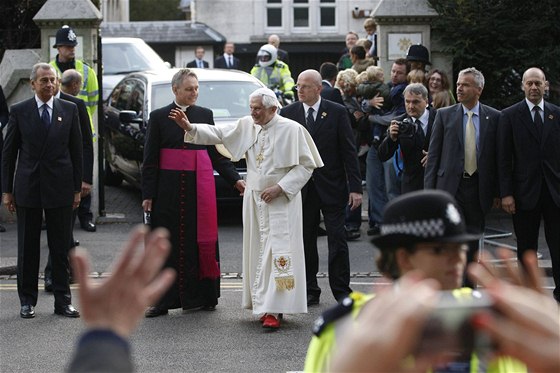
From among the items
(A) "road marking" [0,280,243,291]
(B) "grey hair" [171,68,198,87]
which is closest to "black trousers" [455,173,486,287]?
(B) "grey hair" [171,68,198,87]

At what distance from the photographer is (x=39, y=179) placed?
34.8 feet

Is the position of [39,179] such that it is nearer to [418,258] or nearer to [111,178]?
[418,258]

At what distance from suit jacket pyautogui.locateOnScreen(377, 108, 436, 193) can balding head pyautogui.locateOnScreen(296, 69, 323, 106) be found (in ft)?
2.77

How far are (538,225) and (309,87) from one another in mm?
2301

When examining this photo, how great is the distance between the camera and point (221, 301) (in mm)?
11352

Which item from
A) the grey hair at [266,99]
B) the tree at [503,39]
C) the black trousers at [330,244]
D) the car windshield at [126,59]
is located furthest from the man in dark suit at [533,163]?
the car windshield at [126,59]

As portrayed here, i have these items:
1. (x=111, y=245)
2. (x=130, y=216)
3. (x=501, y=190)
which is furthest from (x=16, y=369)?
(x=130, y=216)

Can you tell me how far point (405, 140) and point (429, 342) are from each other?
871cm

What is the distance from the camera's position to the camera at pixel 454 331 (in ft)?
8.71

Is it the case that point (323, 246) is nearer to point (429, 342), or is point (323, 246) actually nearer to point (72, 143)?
point (72, 143)

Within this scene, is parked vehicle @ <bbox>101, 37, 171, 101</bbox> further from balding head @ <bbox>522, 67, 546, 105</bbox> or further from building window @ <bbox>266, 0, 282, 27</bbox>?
building window @ <bbox>266, 0, 282, 27</bbox>

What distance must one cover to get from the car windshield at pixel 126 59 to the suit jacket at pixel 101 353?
20160 millimetres

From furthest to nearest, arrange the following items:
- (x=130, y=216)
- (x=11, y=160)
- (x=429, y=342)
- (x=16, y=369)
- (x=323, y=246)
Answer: (x=130, y=216) → (x=323, y=246) → (x=11, y=160) → (x=16, y=369) → (x=429, y=342)

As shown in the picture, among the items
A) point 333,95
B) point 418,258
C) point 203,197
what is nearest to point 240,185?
point 203,197
